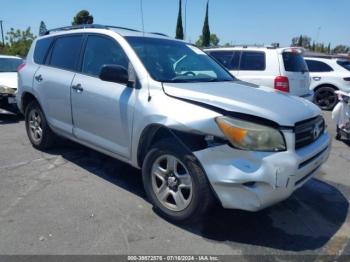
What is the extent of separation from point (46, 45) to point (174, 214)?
11.8 feet

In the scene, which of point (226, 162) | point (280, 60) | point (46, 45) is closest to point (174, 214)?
point (226, 162)

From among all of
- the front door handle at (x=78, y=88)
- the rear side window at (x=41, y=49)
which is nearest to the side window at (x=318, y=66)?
the rear side window at (x=41, y=49)

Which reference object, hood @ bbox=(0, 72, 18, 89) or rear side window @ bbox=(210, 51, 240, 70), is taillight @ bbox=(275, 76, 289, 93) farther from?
hood @ bbox=(0, 72, 18, 89)

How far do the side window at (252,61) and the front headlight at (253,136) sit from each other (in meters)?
5.63

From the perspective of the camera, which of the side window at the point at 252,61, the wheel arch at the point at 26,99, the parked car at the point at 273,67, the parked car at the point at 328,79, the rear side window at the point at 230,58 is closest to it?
the wheel arch at the point at 26,99

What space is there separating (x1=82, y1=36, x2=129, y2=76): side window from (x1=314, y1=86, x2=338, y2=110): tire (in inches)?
378

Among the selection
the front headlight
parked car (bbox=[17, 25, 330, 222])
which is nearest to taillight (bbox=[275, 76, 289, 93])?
parked car (bbox=[17, 25, 330, 222])

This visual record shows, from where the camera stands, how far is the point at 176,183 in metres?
3.57

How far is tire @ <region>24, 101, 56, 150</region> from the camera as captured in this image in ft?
18.5

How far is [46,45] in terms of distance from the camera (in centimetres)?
568

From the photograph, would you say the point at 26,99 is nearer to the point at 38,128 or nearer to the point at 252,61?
the point at 38,128

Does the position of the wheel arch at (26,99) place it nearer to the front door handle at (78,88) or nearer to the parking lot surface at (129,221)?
Answer: the parking lot surface at (129,221)

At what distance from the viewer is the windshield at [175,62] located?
4027 millimetres

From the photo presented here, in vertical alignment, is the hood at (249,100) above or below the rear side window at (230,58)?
below
